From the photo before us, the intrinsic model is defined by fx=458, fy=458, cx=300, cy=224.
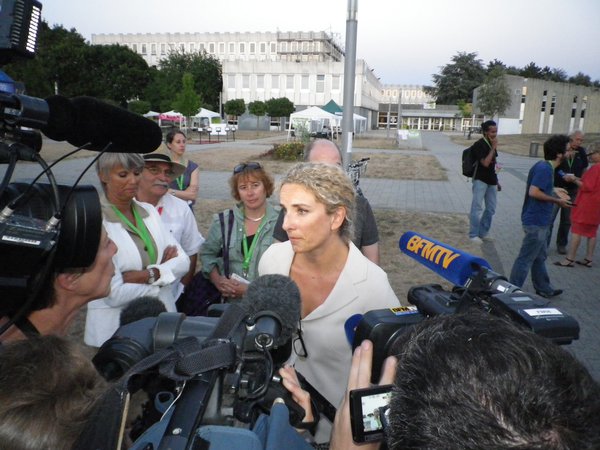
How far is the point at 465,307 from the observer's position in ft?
4.14

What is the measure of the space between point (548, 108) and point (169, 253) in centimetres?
6571

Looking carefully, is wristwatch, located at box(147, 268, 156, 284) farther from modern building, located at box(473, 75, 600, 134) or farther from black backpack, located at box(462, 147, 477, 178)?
modern building, located at box(473, 75, 600, 134)

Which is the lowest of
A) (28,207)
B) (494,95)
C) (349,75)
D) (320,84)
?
(28,207)

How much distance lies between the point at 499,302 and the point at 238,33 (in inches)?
4085

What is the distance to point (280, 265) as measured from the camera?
2416mm

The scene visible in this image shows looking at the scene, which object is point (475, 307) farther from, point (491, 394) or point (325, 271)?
point (325, 271)

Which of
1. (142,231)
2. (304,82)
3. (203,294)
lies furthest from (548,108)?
(142,231)

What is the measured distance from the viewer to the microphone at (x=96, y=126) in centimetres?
101

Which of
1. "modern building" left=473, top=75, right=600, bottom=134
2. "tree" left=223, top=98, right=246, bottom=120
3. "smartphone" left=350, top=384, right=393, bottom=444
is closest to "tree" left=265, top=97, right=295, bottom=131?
"tree" left=223, top=98, right=246, bottom=120

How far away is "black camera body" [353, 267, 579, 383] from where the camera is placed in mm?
1089

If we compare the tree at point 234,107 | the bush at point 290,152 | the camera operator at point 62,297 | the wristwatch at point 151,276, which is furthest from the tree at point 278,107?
the camera operator at point 62,297

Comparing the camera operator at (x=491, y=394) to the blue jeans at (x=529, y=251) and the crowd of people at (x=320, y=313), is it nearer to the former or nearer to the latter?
the crowd of people at (x=320, y=313)

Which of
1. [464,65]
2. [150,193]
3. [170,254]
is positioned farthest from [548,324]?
[464,65]

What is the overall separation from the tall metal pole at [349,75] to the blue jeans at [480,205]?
2792 mm
